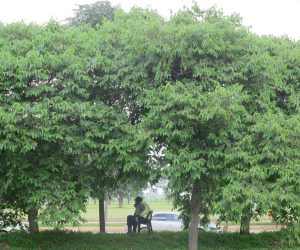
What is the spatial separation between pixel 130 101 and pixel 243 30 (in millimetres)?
3069

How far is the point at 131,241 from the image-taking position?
13.3m

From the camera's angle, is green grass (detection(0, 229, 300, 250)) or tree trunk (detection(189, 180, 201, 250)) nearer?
tree trunk (detection(189, 180, 201, 250))

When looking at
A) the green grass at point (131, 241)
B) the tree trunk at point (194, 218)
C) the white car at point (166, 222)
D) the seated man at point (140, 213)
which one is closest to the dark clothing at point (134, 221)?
the seated man at point (140, 213)

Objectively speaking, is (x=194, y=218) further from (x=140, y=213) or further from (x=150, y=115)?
(x=140, y=213)

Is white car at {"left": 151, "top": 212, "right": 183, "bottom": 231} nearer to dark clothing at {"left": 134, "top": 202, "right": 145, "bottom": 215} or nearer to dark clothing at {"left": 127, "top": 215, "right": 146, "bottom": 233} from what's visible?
dark clothing at {"left": 127, "top": 215, "right": 146, "bottom": 233}

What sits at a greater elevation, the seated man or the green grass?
the seated man

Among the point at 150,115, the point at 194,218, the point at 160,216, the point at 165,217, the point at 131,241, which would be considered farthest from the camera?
the point at 160,216

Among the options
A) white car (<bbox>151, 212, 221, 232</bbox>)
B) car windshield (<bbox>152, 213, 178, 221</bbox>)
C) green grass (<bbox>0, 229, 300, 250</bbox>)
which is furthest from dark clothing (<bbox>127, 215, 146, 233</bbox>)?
car windshield (<bbox>152, 213, 178, 221</bbox>)

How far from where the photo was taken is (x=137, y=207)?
15.0 metres

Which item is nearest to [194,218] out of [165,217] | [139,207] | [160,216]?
[139,207]

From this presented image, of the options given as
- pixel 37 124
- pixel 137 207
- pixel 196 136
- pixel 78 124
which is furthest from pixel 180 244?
pixel 37 124

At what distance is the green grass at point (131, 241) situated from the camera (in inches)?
494

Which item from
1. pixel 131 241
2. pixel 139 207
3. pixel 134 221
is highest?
pixel 139 207

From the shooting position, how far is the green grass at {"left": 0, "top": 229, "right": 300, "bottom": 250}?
1255cm
